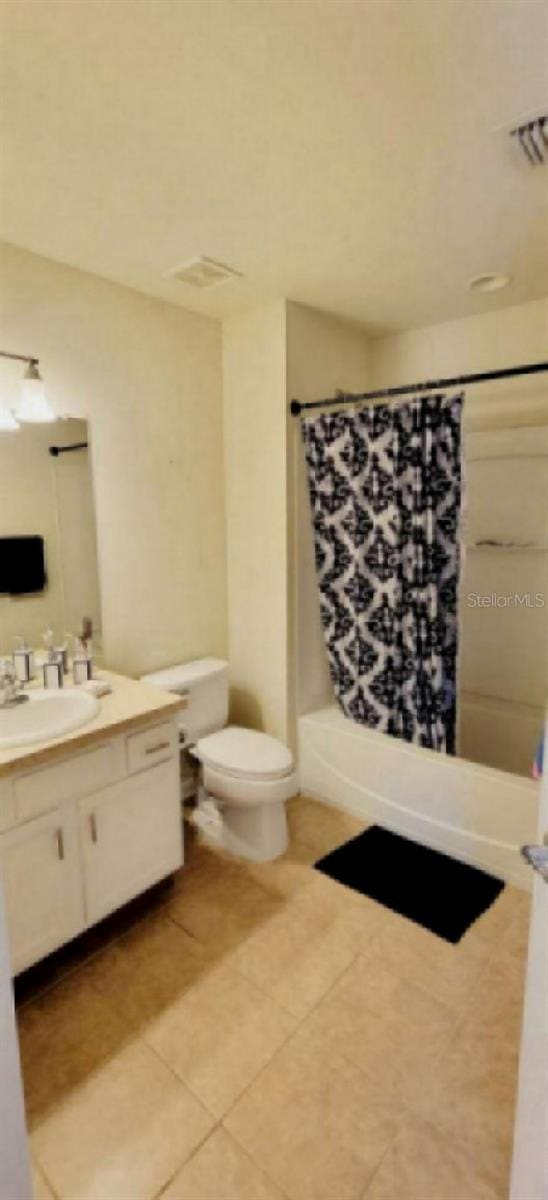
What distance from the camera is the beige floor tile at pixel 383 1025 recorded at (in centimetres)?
142

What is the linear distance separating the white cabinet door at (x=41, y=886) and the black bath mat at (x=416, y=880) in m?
1.01

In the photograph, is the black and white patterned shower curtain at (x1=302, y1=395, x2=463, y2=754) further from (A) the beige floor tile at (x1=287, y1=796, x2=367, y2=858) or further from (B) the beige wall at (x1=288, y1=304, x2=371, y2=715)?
(A) the beige floor tile at (x1=287, y1=796, x2=367, y2=858)

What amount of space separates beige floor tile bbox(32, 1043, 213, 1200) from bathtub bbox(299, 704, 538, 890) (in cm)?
132

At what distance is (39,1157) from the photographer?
48.3 inches

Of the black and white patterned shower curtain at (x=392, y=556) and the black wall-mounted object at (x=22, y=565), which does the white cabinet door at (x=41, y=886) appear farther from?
the black and white patterned shower curtain at (x=392, y=556)

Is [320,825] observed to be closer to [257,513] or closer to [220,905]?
[220,905]

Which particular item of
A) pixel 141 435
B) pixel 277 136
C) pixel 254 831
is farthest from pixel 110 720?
pixel 277 136

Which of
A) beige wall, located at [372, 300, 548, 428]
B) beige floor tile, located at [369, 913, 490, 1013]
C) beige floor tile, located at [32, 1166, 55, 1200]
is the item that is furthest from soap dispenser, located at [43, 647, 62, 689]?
beige wall, located at [372, 300, 548, 428]

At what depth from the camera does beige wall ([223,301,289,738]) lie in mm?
2451

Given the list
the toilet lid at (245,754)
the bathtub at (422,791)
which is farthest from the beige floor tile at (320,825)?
the toilet lid at (245,754)

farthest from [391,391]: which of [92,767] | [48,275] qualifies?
[92,767]

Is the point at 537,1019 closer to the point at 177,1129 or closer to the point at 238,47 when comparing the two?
the point at 177,1129

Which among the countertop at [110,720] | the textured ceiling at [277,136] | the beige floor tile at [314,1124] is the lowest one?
the beige floor tile at [314,1124]

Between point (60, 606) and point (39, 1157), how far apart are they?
1.57 m
